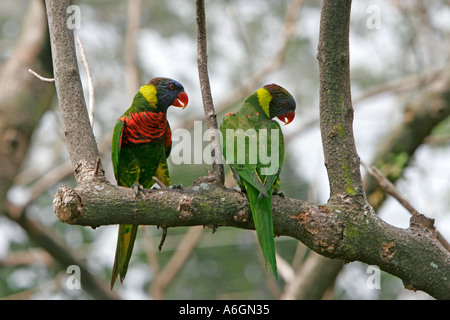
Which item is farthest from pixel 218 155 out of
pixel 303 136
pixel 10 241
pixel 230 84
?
Answer: pixel 10 241

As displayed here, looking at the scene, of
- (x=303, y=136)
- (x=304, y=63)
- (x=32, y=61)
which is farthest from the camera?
(x=304, y=63)

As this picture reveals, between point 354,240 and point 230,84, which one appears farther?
point 230,84

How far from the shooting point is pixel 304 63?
6633 millimetres

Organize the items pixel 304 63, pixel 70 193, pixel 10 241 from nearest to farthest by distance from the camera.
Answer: pixel 70 193
pixel 10 241
pixel 304 63

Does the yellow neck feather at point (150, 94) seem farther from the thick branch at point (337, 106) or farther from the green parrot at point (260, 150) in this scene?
the thick branch at point (337, 106)

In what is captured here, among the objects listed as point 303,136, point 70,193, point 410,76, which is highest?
point 410,76

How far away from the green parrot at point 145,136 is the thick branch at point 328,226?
90 cm

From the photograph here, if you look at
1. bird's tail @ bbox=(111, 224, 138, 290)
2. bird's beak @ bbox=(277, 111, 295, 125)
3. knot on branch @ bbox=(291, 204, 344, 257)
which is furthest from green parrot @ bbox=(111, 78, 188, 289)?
knot on branch @ bbox=(291, 204, 344, 257)

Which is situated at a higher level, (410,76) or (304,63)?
(304,63)

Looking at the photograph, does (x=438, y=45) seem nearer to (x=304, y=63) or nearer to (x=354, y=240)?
(x=304, y=63)

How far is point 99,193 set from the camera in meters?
1.57

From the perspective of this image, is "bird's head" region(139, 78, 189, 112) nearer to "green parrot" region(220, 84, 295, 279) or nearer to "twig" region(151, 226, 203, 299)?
"green parrot" region(220, 84, 295, 279)

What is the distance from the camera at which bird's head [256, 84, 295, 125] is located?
2621mm

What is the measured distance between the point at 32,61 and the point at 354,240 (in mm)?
3136
